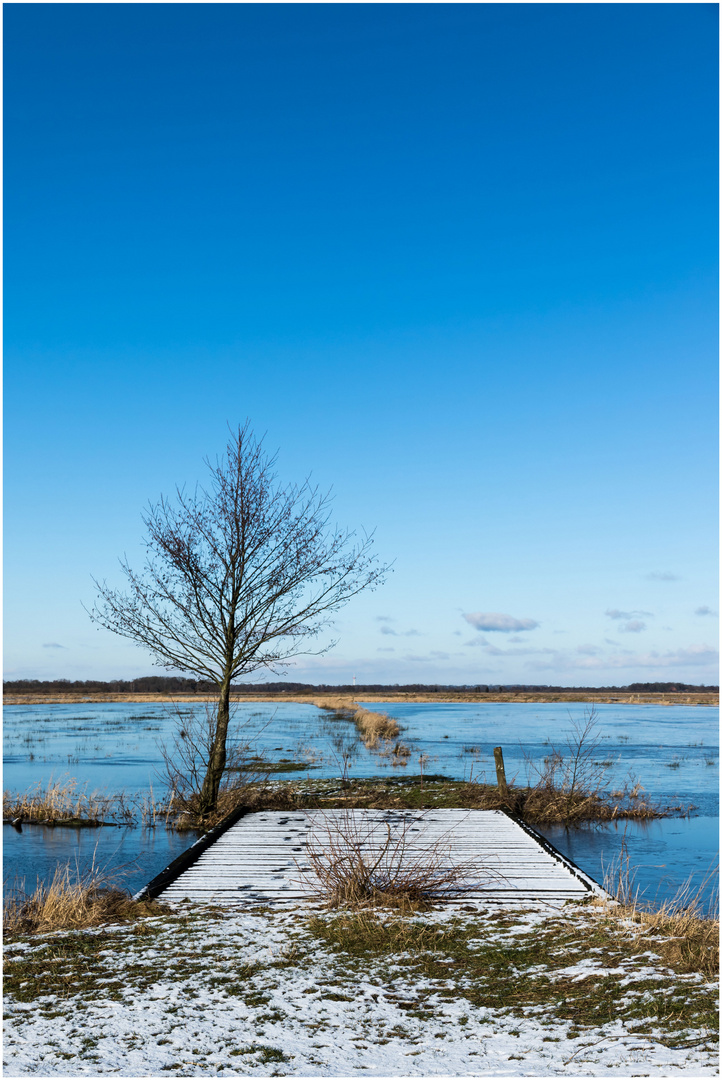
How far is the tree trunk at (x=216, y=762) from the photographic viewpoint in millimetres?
14180

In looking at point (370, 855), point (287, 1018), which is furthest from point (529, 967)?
point (370, 855)

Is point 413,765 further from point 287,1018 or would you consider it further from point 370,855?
point 287,1018

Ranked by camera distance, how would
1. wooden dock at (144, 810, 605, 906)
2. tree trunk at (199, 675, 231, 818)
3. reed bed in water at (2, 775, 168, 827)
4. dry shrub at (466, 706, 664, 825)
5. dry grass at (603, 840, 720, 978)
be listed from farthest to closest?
reed bed in water at (2, 775, 168, 827) → dry shrub at (466, 706, 664, 825) → tree trunk at (199, 675, 231, 818) → wooden dock at (144, 810, 605, 906) → dry grass at (603, 840, 720, 978)

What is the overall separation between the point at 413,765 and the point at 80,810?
11101mm

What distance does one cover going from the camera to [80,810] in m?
Answer: 17.4

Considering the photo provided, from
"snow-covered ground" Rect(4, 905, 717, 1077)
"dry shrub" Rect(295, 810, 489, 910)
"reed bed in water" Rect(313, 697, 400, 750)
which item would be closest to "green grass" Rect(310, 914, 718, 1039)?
"snow-covered ground" Rect(4, 905, 717, 1077)

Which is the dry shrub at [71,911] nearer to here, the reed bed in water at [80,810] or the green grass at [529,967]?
the green grass at [529,967]

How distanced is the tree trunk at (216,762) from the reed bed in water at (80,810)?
273cm

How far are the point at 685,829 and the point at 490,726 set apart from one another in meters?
31.2

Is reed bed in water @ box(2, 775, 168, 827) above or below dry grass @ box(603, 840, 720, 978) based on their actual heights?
below

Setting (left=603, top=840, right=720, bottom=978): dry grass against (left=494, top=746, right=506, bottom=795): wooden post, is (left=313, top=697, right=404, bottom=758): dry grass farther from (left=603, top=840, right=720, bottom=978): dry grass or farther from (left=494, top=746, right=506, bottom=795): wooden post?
(left=603, top=840, right=720, bottom=978): dry grass

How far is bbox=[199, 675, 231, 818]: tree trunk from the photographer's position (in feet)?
46.5

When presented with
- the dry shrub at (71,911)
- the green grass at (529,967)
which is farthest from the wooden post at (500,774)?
the dry shrub at (71,911)

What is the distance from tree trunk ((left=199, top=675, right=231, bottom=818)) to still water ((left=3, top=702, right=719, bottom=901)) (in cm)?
89
